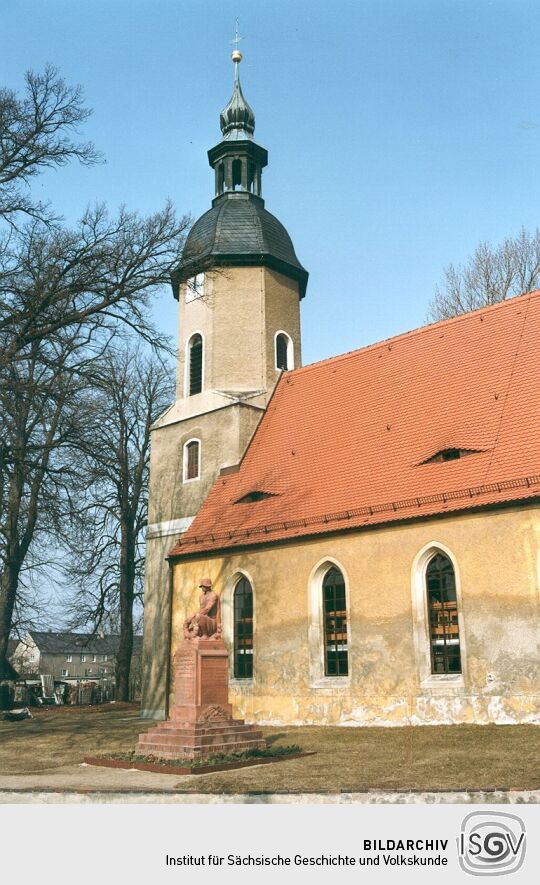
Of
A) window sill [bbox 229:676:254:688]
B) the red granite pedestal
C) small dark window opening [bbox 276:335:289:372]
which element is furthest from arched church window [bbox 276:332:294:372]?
the red granite pedestal

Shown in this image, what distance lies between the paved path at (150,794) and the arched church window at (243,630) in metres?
7.46

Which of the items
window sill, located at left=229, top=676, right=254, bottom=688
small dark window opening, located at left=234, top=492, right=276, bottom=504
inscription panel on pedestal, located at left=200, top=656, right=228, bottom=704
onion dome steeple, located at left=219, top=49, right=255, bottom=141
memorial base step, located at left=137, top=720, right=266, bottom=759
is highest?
onion dome steeple, located at left=219, top=49, right=255, bottom=141

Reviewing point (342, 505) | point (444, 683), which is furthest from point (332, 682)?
point (342, 505)

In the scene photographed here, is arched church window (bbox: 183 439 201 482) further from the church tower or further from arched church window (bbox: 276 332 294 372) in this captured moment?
arched church window (bbox: 276 332 294 372)

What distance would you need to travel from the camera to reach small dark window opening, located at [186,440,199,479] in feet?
74.6

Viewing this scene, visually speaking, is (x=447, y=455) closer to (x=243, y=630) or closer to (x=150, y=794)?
(x=243, y=630)

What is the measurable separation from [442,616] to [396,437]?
4.37 m

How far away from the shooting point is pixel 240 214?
24.6m

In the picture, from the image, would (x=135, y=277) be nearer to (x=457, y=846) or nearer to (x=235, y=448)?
(x=235, y=448)

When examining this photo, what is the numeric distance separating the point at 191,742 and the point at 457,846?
6.84 metres

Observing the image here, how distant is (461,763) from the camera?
32.9 ft

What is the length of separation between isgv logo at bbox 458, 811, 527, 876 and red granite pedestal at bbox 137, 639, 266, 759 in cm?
664

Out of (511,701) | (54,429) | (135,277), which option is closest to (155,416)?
(54,429)

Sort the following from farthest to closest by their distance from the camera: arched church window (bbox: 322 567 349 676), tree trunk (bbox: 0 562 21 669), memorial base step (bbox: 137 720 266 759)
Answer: tree trunk (bbox: 0 562 21 669) < arched church window (bbox: 322 567 349 676) < memorial base step (bbox: 137 720 266 759)
